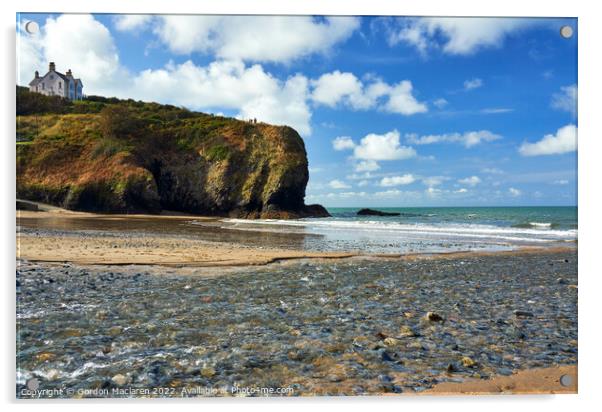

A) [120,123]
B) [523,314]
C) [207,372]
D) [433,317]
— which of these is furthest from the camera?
[120,123]

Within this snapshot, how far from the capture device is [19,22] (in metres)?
4.93

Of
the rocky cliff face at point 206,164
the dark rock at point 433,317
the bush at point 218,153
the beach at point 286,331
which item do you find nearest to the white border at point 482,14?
the beach at point 286,331

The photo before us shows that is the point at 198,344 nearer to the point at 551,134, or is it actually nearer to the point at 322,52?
the point at 322,52

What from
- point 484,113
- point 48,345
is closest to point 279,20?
point 484,113

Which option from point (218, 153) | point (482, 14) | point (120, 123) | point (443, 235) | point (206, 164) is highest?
point (120, 123)

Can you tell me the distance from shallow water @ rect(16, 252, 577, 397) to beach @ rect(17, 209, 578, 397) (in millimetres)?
13

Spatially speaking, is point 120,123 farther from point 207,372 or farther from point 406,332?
point 406,332

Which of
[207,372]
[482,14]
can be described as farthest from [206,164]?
[207,372]

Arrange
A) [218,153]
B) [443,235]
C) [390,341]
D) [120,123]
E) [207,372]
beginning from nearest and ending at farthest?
[207,372] < [390,341] < [443,235] < [120,123] < [218,153]

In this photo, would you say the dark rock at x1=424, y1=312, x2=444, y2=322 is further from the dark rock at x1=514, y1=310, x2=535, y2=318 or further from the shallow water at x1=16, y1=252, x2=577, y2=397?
the dark rock at x1=514, y1=310, x2=535, y2=318

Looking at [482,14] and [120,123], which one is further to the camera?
[120,123]

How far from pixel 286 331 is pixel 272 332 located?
148 millimetres

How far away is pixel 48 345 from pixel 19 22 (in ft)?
12.9

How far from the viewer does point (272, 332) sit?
4.17m
